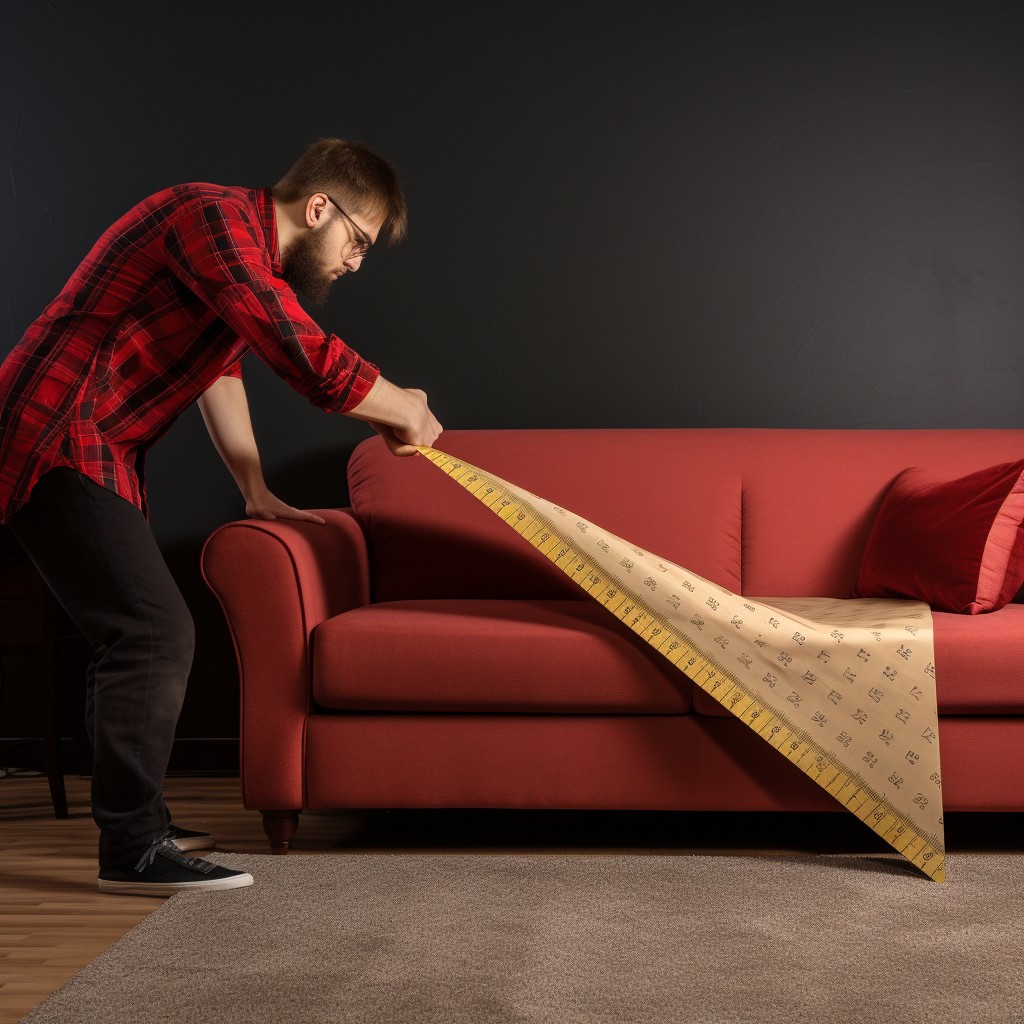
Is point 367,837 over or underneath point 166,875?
underneath

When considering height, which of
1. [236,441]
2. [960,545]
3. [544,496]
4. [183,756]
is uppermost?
[236,441]

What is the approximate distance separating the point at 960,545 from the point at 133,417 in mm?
1610

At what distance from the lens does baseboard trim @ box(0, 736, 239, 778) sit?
2.95 metres

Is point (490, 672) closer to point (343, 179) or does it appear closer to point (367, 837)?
point (367, 837)

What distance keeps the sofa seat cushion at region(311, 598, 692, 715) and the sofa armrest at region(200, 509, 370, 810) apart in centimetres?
5

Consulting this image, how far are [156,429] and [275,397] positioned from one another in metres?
1.13

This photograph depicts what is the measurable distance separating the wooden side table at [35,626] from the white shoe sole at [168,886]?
0.70 meters

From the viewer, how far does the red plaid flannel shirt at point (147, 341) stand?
177 centimetres

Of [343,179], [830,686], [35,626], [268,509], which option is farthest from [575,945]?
→ [35,626]

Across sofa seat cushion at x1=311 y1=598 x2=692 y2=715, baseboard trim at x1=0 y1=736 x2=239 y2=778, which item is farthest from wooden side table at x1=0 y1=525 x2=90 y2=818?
sofa seat cushion at x1=311 y1=598 x2=692 y2=715

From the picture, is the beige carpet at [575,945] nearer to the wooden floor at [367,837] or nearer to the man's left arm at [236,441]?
the wooden floor at [367,837]

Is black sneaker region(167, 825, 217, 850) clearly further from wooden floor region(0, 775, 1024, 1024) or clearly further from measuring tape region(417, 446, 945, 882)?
measuring tape region(417, 446, 945, 882)

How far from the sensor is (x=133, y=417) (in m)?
1.87

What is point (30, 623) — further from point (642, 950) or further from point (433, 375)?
point (642, 950)
